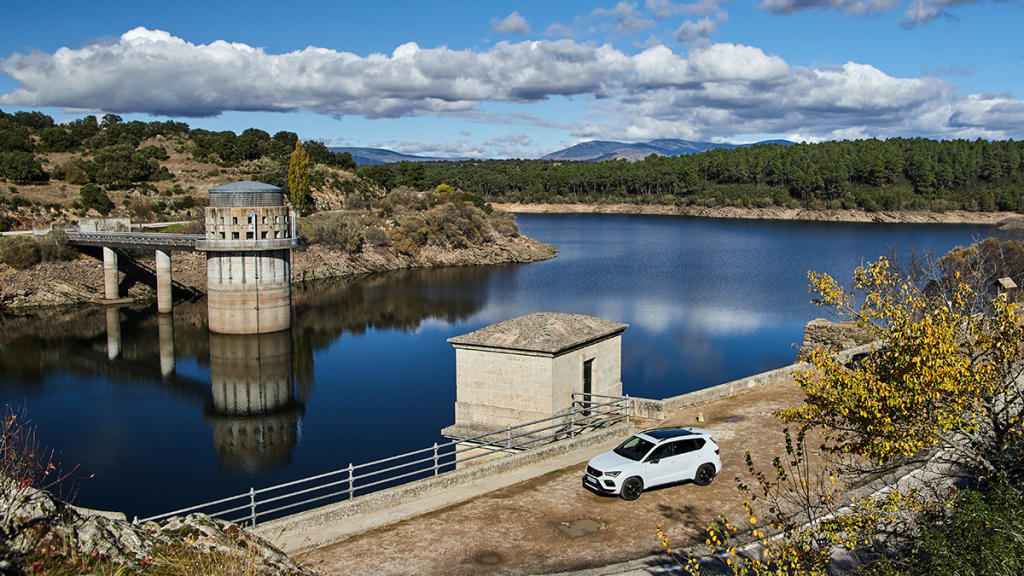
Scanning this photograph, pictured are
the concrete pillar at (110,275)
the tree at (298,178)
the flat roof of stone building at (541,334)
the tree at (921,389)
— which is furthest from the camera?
the tree at (298,178)

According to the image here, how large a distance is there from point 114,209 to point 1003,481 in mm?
108483

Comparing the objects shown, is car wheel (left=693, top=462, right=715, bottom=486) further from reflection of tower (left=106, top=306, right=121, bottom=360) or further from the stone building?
reflection of tower (left=106, top=306, right=121, bottom=360)

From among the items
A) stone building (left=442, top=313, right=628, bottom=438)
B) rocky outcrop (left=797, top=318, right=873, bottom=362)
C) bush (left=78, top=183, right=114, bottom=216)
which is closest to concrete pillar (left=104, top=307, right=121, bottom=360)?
bush (left=78, top=183, right=114, bottom=216)

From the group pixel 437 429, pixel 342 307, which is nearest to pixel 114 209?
pixel 342 307

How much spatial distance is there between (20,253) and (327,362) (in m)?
41.8

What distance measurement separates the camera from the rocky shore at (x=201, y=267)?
73.8 m

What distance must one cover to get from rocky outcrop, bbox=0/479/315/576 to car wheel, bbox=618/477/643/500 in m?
9.86

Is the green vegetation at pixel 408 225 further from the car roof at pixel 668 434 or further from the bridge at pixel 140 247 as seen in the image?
the car roof at pixel 668 434

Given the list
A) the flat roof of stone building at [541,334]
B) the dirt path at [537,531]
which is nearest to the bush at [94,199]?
the flat roof of stone building at [541,334]

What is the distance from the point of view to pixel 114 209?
103 metres

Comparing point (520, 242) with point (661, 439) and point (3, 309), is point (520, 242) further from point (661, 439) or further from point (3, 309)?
point (661, 439)

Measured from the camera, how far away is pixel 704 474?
19.6 meters

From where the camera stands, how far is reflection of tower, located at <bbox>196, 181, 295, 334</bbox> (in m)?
60.4

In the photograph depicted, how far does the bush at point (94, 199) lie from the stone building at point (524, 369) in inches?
3581
